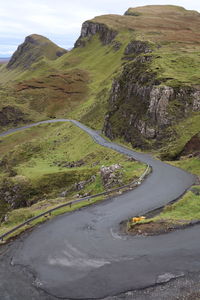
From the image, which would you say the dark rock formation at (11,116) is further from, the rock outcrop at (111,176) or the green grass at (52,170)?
the rock outcrop at (111,176)

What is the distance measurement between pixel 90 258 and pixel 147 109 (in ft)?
151

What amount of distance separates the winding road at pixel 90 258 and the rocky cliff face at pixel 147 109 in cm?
3003

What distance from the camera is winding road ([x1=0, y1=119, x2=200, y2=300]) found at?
59.0ft

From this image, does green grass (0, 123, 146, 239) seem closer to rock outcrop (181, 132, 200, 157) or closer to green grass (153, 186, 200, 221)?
green grass (153, 186, 200, 221)

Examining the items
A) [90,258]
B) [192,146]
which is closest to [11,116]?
[192,146]

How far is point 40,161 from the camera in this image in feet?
227

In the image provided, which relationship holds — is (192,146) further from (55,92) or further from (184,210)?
(55,92)

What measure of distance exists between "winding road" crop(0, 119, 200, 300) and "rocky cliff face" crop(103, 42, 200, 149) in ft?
98.5

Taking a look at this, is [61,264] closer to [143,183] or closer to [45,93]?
[143,183]

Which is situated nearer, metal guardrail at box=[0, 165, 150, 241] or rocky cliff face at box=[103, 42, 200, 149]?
metal guardrail at box=[0, 165, 150, 241]

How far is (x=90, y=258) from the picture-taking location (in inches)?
828

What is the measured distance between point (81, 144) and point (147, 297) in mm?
58090

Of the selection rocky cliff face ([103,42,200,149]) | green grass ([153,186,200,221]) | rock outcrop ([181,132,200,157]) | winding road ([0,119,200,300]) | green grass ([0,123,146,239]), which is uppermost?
rocky cliff face ([103,42,200,149])

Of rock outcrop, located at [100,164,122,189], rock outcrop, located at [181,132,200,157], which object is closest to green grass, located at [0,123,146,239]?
rock outcrop, located at [100,164,122,189]
